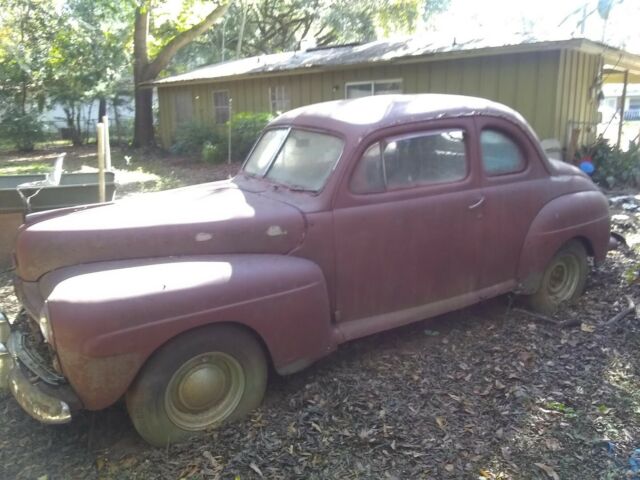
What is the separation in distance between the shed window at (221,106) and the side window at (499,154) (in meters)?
15.2

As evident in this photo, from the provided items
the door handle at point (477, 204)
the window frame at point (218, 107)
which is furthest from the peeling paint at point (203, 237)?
the window frame at point (218, 107)

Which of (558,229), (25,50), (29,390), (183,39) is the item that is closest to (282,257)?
(29,390)

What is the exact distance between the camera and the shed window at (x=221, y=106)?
739 inches

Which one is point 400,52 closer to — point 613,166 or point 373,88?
point 373,88

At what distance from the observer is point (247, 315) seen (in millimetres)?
3162

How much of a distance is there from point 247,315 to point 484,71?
968 centimetres

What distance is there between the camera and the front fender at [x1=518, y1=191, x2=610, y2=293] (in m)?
4.49

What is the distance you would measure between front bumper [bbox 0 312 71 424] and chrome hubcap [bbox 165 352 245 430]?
544 millimetres

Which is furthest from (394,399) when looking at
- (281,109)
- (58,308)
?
(281,109)

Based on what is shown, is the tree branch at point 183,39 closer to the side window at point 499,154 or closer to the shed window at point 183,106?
the shed window at point 183,106

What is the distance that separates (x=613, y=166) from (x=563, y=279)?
704 centimetres

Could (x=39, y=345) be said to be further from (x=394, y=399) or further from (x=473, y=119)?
(x=473, y=119)

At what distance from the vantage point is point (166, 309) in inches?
114

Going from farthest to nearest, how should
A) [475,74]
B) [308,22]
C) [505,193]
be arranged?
[308,22], [475,74], [505,193]
